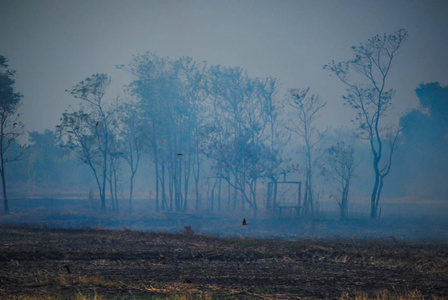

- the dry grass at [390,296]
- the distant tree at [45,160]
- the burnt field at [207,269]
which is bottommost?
the burnt field at [207,269]

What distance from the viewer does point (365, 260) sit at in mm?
16938

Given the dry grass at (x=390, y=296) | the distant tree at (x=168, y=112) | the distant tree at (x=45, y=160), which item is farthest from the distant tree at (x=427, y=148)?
the distant tree at (x=45, y=160)

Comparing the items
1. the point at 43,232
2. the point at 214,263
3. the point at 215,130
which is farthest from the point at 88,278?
the point at 215,130

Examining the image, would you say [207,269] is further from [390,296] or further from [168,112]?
[168,112]

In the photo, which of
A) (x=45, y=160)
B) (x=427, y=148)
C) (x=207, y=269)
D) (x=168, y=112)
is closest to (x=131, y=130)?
(x=168, y=112)

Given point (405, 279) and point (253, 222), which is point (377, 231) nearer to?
point (253, 222)

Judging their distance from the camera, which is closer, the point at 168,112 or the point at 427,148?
the point at 168,112

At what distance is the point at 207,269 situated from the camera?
1478cm

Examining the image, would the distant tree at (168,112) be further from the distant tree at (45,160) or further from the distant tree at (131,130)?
the distant tree at (45,160)

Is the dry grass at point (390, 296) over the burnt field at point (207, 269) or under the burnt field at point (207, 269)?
over

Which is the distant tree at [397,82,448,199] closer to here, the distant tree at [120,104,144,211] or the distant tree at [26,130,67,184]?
the distant tree at [120,104,144,211]

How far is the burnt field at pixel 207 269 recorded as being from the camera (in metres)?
11.1

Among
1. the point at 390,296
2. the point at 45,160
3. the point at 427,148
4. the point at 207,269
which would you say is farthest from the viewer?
the point at 45,160

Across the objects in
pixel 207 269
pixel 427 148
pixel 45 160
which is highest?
pixel 427 148
